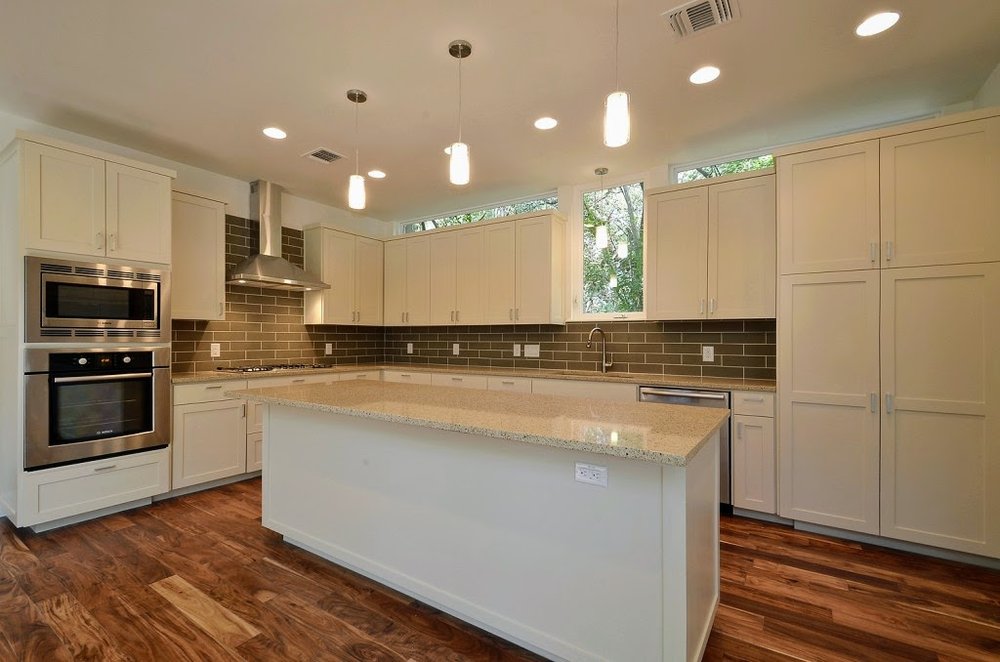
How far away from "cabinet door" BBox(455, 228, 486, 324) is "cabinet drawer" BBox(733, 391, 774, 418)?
241cm

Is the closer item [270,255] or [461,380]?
[270,255]

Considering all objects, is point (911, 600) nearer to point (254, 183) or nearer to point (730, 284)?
point (730, 284)

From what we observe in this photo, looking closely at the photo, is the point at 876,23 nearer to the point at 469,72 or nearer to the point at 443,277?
the point at 469,72

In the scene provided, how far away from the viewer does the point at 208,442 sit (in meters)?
3.59

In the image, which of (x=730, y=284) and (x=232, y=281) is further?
(x=232, y=281)

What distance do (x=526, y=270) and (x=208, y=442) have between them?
3016mm

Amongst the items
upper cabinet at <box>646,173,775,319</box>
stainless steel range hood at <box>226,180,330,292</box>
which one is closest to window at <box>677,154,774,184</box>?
upper cabinet at <box>646,173,775,319</box>

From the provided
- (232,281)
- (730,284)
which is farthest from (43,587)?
(730,284)

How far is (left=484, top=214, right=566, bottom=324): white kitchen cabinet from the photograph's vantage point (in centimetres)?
424

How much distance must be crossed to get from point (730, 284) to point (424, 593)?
9.31 feet

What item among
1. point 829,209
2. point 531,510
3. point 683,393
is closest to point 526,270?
point 683,393

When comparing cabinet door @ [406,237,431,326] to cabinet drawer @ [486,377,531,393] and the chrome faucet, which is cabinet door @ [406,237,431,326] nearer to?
cabinet drawer @ [486,377,531,393]

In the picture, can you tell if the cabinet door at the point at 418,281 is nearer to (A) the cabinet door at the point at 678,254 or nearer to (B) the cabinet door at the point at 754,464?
(A) the cabinet door at the point at 678,254

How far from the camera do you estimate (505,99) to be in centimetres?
279
